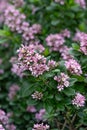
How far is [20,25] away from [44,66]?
1.01 meters

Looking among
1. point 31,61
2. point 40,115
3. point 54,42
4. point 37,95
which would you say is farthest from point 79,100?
point 54,42

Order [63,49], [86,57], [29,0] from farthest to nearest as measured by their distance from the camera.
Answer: [29,0]
[63,49]
[86,57]

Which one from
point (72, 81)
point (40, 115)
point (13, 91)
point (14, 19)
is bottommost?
point (13, 91)

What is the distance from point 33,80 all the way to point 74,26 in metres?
1.14

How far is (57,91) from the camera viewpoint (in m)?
2.04

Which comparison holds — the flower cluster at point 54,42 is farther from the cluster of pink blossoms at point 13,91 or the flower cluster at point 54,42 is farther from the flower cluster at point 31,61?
the flower cluster at point 31,61

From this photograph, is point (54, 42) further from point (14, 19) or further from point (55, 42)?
point (14, 19)

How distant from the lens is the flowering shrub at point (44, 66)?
79.3 inches

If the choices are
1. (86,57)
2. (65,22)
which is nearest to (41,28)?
(65,22)

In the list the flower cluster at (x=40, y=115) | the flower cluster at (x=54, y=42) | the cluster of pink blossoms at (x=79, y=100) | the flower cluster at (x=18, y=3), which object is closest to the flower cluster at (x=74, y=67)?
the cluster of pink blossoms at (x=79, y=100)

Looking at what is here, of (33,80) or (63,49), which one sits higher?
(33,80)

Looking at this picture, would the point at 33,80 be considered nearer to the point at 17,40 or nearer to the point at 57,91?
the point at 57,91

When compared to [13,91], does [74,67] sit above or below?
above

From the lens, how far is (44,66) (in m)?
1.97
